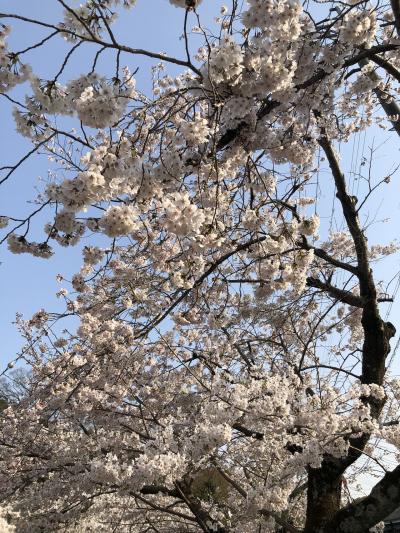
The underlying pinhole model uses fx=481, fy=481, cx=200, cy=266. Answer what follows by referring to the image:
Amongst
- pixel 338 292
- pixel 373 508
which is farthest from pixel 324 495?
pixel 338 292

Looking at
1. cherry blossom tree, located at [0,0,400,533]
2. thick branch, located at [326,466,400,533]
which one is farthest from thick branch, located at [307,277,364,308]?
thick branch, located at [326,466,400,533]

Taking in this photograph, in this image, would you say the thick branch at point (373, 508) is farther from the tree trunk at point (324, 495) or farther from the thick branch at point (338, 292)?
the thick branch at point (338, 292)

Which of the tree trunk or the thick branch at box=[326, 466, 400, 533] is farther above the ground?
the tree trunk

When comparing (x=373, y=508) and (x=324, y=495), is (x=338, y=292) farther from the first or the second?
(x=373, y=508)

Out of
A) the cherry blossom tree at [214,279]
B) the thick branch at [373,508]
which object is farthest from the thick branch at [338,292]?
the thick branch at [373,508]

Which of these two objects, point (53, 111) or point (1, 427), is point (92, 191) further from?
point (1, 427)

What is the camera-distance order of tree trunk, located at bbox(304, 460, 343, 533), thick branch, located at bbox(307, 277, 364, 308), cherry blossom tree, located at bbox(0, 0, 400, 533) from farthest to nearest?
1. thick branch, located at bbox(307, 277, 364, 308)
2. tree trunk, located at bbox(304, 460, 343, 533)
3. cherry blossom tree, located at bbox(0, 0, 400, 533)

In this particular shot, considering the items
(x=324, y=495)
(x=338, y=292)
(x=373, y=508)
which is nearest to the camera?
(x=373, y=508)

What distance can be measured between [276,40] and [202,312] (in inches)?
157

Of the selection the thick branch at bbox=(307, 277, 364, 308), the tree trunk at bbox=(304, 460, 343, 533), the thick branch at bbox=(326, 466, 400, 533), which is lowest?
the thick branch at bbox=(326, 466, 400, 533)

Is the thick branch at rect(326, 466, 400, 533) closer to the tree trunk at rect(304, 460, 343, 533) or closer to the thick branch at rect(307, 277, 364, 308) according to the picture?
the tree trunk at rect(304, 460, 343, 533)

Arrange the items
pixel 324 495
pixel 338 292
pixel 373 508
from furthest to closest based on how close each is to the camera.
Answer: pixel 338 292, pixel 324 495, pixel 373 508

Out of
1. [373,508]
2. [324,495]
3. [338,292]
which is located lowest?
[373,508]

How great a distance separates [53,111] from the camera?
2.64 meters
